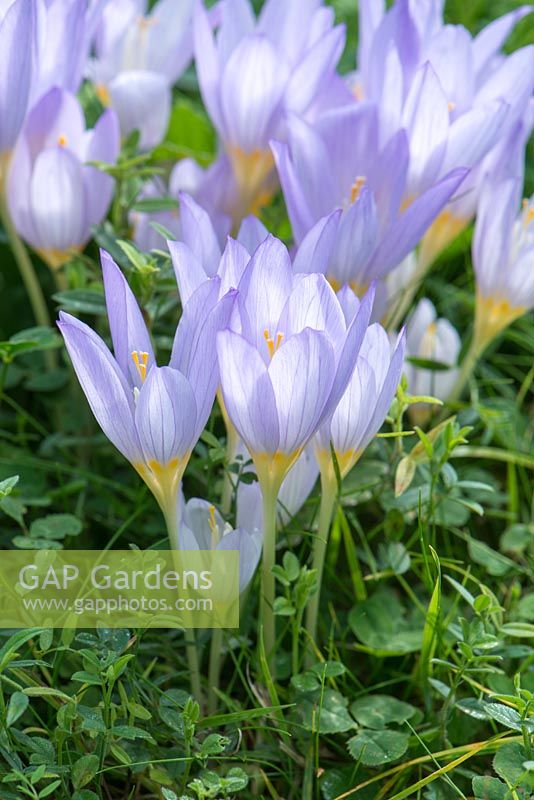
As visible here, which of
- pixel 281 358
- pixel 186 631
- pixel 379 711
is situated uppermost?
pixel 281 358

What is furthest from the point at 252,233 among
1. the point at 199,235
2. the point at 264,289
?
the point at 264,289

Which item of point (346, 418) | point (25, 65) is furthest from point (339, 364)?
point (25, 65)

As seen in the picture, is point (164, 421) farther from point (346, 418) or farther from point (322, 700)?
point (322, 700)

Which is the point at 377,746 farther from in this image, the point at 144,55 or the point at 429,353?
the point at 144,55

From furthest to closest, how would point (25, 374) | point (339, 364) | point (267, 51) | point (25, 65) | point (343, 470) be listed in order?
1. point (25, 374)
2. point (267, 51)
3. point (25, 65)
4. point (343, 470)
5. point (339, 364)

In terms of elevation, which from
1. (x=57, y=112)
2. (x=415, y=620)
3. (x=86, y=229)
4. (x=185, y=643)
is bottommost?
(x=415, y=620)
